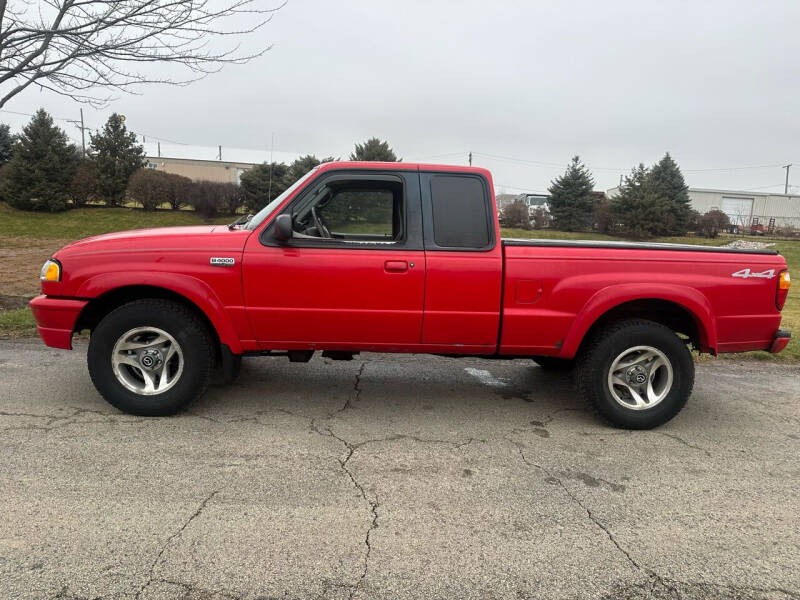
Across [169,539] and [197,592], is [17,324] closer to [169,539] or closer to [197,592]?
[169,539]

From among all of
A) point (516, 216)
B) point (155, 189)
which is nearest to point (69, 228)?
point (155, 189)

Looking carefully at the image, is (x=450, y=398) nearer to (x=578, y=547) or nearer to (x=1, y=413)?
(x=578, y=547)

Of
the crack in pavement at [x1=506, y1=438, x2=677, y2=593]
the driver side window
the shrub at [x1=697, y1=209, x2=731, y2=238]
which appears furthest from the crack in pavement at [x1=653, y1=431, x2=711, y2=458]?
the shrub at [x1=697, y1=209, x2=731, y2=238]

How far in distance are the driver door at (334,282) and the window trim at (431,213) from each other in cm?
5

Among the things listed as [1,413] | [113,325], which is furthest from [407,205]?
[1,413]

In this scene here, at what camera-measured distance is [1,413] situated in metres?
4.00

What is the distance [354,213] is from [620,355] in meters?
2.34

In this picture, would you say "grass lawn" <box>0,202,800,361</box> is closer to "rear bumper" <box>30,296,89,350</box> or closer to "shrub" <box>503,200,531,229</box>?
"shrub" <box>503,200,531,229</box>

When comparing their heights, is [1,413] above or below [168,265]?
below

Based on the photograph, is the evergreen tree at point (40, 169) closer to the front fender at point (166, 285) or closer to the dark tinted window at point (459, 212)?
the front fender at point (166, 285)

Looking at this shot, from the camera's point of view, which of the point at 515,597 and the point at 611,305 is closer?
the point at 515,597

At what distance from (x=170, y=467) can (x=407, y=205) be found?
2386mm

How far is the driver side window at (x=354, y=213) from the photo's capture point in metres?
4.15

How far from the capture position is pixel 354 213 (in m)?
4.48
